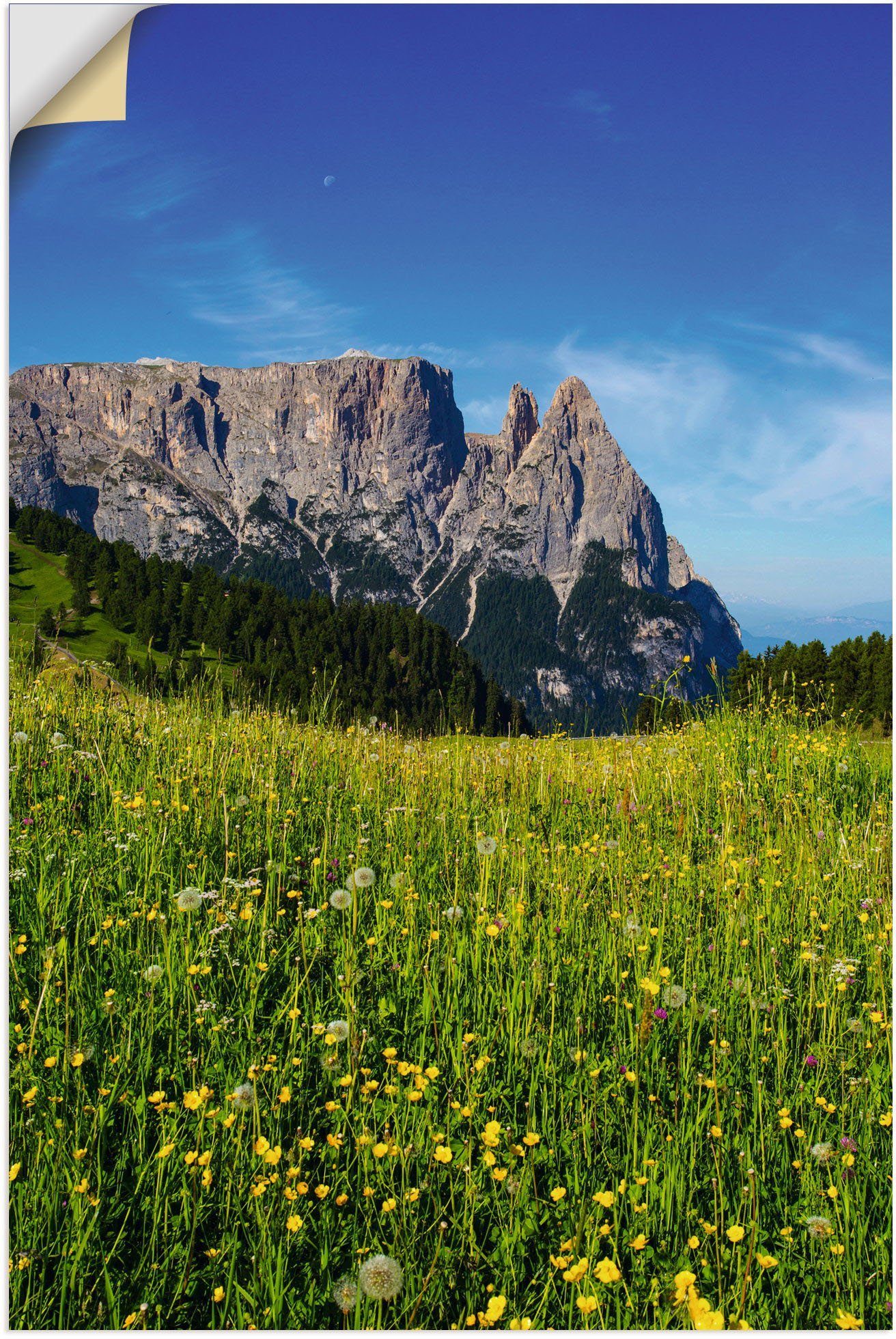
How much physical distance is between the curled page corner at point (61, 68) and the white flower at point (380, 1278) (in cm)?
365

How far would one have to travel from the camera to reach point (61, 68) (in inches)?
105

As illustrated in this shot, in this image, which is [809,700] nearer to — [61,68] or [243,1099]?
[243,1099]

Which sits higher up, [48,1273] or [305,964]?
[305,964]

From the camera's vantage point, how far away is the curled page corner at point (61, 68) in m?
2.64

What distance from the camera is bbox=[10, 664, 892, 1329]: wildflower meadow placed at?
192 cm

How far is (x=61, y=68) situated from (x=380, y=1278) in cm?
395

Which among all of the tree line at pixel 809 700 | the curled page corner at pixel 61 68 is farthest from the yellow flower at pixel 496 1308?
the tree line at pixel 809 700

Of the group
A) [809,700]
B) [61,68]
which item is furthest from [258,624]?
[61,68]

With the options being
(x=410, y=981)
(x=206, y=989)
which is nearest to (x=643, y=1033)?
(x=410, y=981)

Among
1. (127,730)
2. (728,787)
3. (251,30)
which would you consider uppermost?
(251,30)

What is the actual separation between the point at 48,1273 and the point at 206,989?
3.51 feet

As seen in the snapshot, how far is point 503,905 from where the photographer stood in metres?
3.75

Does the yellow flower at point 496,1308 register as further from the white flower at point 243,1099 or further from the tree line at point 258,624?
the tree line at point 258,624

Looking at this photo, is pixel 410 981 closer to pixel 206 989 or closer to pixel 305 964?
pixel 305 964
